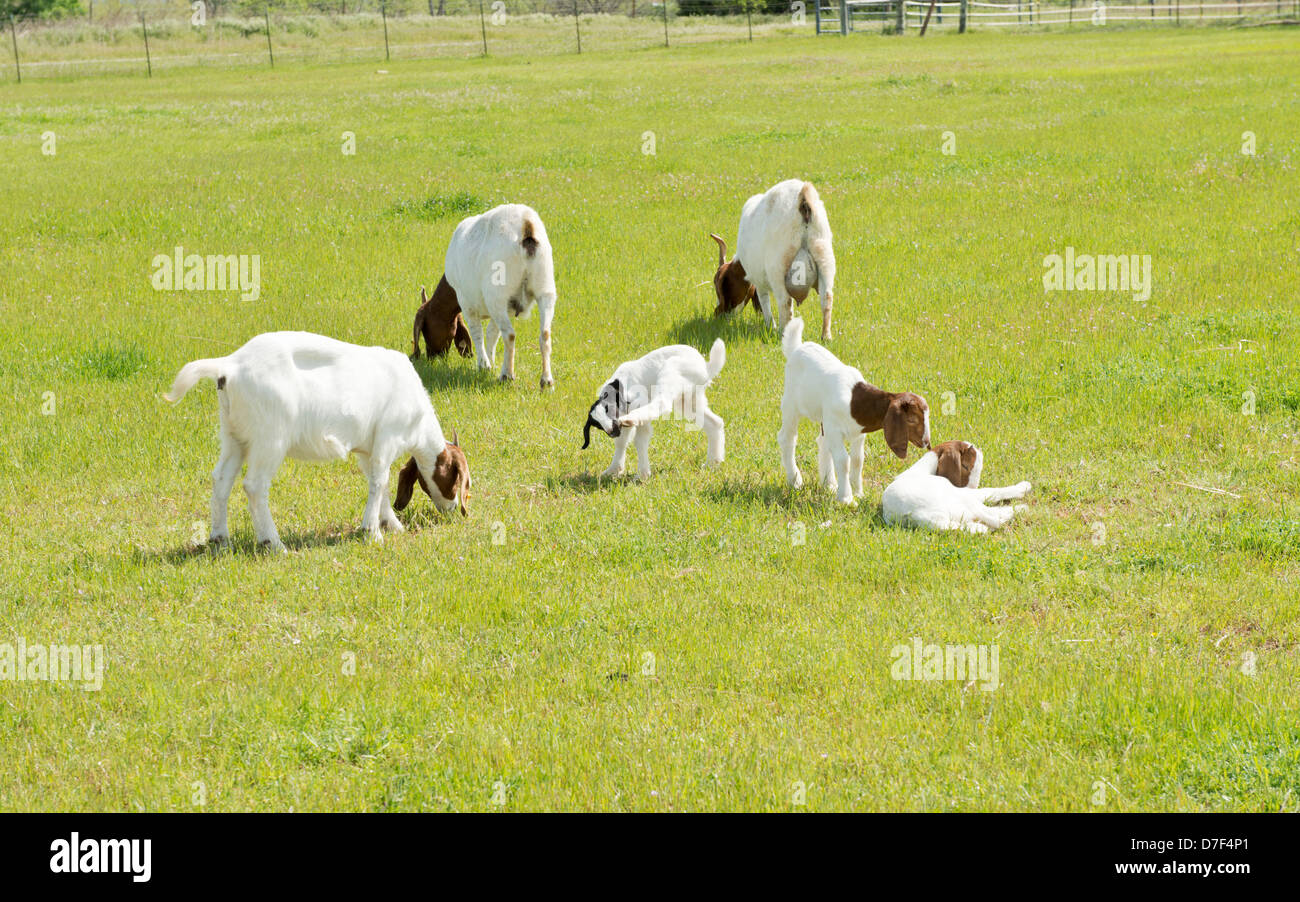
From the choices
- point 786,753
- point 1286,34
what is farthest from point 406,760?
point 1286,34

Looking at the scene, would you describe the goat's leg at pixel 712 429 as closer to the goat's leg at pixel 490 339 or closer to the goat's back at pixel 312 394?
the goat's back at pixel 312 394

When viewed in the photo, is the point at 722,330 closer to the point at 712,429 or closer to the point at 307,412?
the point at 712,429

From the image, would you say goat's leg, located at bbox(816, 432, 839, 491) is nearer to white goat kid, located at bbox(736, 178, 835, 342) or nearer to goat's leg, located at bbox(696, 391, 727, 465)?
goat's leg, located at bbox(696, 391, 727, 465)

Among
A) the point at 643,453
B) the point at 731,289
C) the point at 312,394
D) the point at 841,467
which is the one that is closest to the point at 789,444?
the point at 841,467

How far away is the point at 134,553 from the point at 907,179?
16.3m

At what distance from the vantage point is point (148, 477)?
9.35m

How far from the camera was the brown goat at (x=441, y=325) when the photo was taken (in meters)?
12.4

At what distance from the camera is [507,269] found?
1126 cm

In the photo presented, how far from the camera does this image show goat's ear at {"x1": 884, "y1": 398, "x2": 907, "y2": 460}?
772 cm

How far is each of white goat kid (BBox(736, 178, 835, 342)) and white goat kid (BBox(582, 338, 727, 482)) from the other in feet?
11.4

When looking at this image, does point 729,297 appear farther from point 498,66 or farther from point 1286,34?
point 1286,34

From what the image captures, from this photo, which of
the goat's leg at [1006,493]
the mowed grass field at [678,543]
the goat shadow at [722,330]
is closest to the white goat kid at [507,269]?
the mowed grass field at [678,543]

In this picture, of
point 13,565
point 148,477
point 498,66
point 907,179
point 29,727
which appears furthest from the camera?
point 498,66

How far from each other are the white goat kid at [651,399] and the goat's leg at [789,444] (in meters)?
0.68
